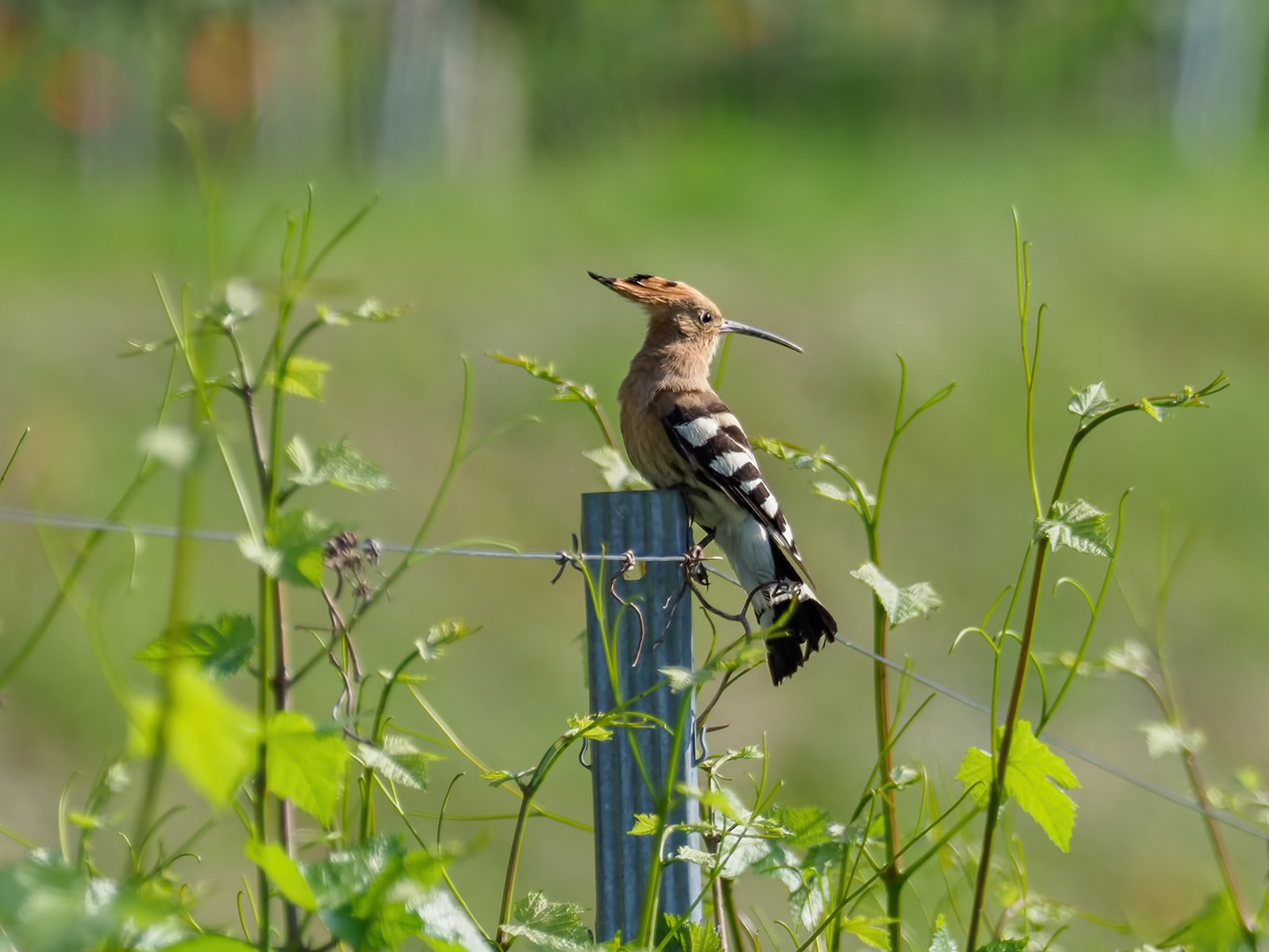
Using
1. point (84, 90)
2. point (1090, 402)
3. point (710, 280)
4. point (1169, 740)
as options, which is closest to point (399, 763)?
point (1090, 402)

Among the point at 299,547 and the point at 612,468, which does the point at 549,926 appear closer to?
the point at 299,547

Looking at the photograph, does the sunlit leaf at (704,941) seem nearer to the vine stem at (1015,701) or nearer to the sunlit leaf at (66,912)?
the vine stem at (1015,701)

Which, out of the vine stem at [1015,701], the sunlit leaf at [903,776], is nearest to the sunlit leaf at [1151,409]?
the vine stem at [1015,701]

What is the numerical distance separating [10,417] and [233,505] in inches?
45.4

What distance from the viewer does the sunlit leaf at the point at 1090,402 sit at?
1457 mm

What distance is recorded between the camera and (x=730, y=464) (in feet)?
8.59

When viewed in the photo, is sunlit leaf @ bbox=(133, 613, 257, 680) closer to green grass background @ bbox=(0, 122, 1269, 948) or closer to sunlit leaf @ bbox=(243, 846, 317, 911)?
sunlit leaf @ bbox=(243, 846, 317, 911)

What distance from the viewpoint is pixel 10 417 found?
6.21 meters

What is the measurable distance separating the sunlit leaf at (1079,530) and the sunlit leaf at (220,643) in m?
0.82

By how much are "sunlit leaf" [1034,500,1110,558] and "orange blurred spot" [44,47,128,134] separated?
862 centimetres

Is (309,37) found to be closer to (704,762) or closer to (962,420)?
(962,420)

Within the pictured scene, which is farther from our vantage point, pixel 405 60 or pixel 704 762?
pixel 405 60

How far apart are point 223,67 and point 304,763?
882cm

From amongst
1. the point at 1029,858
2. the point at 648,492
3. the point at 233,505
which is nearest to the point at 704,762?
the point at 648,492
